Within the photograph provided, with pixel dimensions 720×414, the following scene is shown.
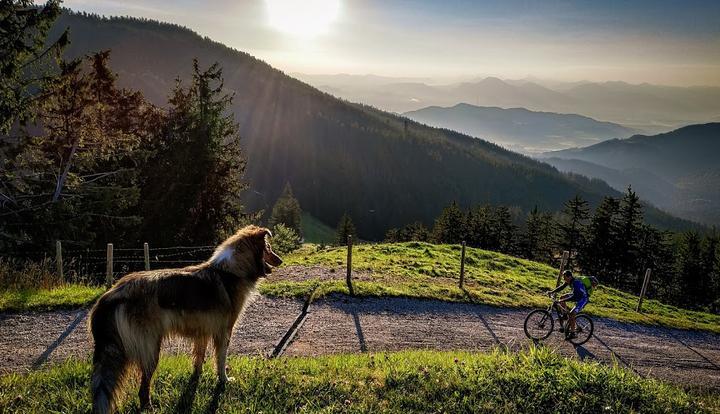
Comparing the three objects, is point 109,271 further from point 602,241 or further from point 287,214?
point 287,214

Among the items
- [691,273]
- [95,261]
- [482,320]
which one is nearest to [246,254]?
[482,320]

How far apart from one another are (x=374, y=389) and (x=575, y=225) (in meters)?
51.6

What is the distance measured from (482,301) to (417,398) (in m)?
10.2

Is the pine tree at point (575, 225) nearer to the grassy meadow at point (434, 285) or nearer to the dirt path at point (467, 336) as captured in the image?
the grassy meadow at point (434, 285)

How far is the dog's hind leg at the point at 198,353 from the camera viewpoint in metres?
5.79

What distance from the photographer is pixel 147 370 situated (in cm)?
491

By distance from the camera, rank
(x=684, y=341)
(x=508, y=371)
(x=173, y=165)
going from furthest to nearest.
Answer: (x=173, y=165)
(x=684, y=341)
(x=508, y=371)

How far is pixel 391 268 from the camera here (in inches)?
774

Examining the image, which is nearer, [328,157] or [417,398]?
[417,398]

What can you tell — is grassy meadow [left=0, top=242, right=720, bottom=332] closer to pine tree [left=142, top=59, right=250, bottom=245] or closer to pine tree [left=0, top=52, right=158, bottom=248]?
pine tree [left=142, top=59, right=250, bottom=245]

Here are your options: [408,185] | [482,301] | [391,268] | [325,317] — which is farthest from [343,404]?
[408,185]

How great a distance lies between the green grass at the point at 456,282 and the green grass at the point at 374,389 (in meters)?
6.71

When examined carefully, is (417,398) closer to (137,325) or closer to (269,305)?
(137,325)

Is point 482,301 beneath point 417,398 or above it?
beneath
